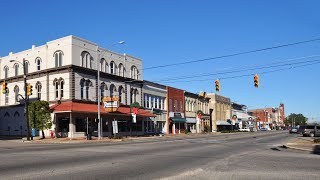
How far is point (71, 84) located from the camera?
4462 centimetres

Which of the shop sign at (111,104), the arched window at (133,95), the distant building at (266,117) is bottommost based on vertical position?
the distant building at (266,117)

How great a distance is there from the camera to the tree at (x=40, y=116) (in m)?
42.6

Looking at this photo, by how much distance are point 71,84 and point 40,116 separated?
4961mm

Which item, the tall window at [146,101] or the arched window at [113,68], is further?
the tall window at [146,101]

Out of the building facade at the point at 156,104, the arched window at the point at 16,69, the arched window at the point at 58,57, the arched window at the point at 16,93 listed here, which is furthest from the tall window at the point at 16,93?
the building facade at the point at 156,104

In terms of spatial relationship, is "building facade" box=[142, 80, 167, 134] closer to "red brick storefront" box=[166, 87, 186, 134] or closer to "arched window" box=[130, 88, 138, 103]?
"red brick storefront" box=[166, 87, 186, 134]

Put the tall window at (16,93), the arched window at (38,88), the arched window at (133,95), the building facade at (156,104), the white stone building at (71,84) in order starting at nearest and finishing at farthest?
the white stone building at (71,84)
the arched window at (38,88)
the tall window at (16,93)
the arched window at (133,95)
the building facade at (156,104)

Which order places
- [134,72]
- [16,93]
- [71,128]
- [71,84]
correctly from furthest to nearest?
[134,72]
[16,93]
[71,84]
[71,128]

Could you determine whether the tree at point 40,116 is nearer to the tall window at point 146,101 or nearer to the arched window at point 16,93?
the arched window at point 16,93

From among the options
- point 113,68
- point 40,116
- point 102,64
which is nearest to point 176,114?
point 113,68

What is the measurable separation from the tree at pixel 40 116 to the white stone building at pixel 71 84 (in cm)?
108

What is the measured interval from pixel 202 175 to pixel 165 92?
55198mm

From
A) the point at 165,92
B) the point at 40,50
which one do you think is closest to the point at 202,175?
the point at 40,50

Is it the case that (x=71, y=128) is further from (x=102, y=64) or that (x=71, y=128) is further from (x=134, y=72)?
(x=134, y=72)
